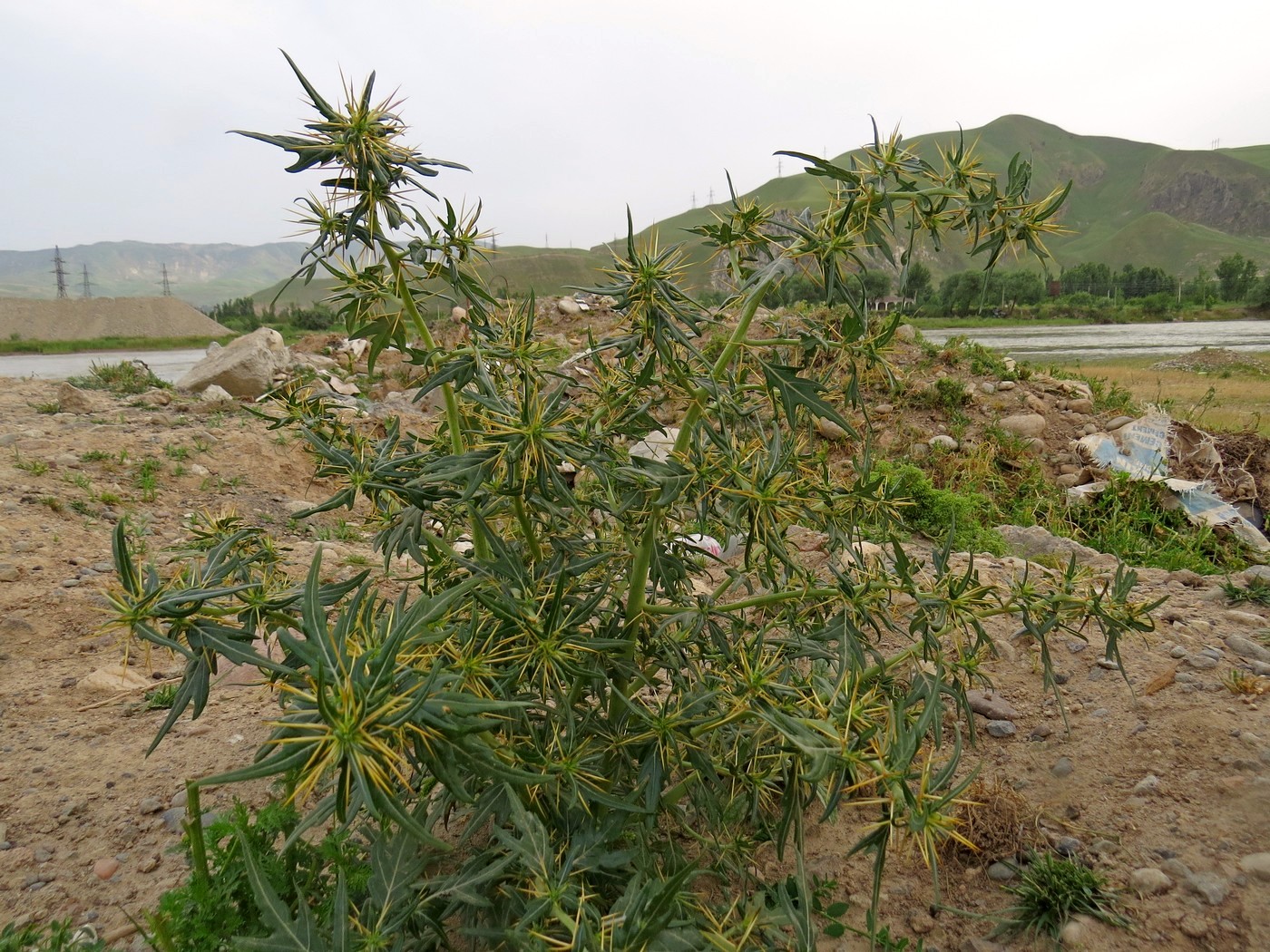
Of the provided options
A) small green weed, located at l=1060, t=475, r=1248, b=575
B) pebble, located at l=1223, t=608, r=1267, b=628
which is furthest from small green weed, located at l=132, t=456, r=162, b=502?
small green weed, located at l=1060, t=475, r=1248, b=575

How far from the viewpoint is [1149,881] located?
185 cm

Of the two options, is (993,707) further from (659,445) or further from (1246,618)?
(659,445)

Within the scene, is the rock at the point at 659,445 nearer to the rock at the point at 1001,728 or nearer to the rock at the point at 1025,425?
the rock at the point at 1001,728

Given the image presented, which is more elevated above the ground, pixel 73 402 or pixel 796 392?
pixel 796 392

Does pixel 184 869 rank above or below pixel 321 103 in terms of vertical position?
below

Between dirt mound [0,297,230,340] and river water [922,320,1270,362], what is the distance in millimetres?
28058

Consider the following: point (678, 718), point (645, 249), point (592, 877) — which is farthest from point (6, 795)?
point (645, 249)

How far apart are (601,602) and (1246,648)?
2.97 m

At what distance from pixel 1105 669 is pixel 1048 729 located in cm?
48

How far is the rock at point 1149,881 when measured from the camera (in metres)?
1.83

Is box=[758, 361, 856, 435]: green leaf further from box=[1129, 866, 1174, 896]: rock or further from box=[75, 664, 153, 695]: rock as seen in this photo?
box=[75, 664, 153, 695]: rock

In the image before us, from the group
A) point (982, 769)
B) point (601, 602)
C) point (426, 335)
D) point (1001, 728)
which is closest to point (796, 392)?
point (601, 602)

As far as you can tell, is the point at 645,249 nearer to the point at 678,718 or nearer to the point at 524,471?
the point at 524,471

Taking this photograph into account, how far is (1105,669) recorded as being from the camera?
9.39 ft
